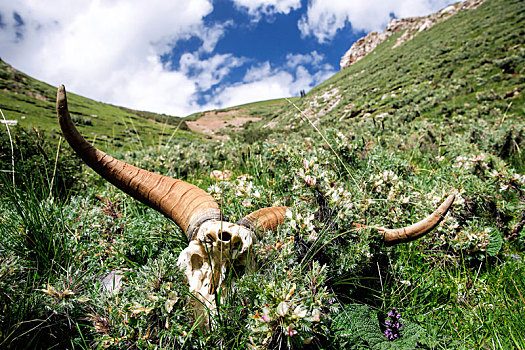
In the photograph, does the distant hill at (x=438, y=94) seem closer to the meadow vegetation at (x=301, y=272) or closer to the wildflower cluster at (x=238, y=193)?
the meadow vegetation at (x=301, y=272)

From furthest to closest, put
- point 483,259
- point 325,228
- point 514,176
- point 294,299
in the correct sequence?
point 514,176
point 483,259
point 325,228
point 294,299

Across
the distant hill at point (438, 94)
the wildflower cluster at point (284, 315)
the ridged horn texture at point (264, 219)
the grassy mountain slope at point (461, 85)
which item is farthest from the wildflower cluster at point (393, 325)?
the grassy mountain slope at point (461, 85)

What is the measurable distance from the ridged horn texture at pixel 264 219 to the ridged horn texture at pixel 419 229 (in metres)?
0.88

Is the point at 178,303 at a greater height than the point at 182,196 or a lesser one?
lesser

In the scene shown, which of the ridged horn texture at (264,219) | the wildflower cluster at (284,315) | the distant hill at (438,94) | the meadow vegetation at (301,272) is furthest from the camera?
the distant hill at (438,94)

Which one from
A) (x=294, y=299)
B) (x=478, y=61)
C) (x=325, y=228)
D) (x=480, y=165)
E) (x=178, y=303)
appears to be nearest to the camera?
(x=294, y=299)

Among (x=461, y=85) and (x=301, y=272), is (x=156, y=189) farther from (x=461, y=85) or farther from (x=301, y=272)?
(x=461, y=85)

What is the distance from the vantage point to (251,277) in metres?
1.62

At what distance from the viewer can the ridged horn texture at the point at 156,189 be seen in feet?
6.51

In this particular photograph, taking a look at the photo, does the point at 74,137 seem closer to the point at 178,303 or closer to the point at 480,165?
the point at 178,303

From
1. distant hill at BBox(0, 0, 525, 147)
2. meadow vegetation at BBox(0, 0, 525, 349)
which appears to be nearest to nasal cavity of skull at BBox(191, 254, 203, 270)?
meadow vegetation at BBox(0, 0, 525, 349)

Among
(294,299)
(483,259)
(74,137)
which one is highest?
(74,137)

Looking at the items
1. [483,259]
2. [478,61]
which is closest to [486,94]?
[478,61]

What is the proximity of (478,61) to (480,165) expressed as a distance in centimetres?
1958
